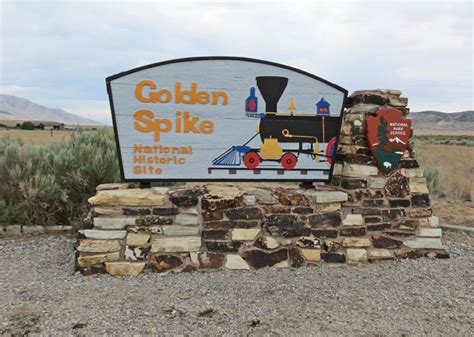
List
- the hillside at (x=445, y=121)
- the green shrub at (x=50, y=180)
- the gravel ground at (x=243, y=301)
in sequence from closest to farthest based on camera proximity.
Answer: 1. the gravel ground at (x=243, y=301)
2. the green shrub at (x=50, y=180)
3. the hillside at (x=445, y=121)

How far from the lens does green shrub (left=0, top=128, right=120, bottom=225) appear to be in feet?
20.7

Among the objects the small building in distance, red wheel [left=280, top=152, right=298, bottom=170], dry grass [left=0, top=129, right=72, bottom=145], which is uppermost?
the small building in distance

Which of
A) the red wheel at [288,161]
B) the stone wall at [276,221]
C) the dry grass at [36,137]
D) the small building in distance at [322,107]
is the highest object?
the small building in distance at [322,107]

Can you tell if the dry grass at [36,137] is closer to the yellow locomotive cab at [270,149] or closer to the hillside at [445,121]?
the yellow locomotive cab at [270,149]

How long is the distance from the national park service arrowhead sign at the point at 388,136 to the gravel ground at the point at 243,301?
1.32 metres

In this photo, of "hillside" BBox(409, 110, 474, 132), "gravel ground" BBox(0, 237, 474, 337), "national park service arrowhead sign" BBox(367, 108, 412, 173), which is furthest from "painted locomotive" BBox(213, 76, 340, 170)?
"hillside" BBox(409, 110, 474, 132)

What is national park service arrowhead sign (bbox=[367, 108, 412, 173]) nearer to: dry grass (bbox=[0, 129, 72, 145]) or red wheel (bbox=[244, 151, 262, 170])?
red wheel (bbox=[244, 151, 262, 170])

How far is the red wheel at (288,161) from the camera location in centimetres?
522

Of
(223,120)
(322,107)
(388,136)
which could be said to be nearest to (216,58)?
(223,120)

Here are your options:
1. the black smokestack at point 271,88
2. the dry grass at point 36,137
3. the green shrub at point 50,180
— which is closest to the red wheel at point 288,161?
the black smokestack at point 271,88

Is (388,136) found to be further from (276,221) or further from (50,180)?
(50,180)

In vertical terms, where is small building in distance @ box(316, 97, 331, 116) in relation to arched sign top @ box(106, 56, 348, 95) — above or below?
below

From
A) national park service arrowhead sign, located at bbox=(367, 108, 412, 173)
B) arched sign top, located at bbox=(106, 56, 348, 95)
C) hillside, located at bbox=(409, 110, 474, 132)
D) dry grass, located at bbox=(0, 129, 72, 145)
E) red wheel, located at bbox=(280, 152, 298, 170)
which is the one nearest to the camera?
arched sign top, located at bbox=(106, 56, 348, 95)

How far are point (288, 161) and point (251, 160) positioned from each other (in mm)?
477
